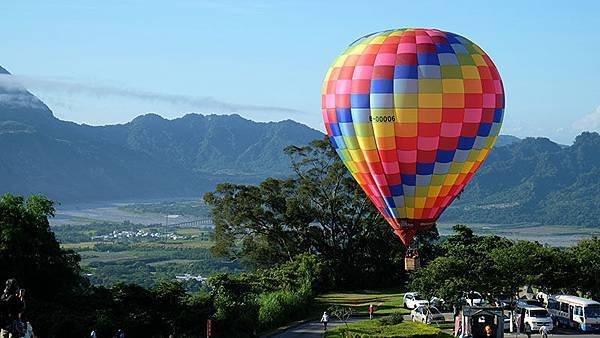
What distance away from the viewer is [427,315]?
32.3 meters

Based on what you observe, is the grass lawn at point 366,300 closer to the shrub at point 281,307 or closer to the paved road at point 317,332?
the shrub at point 281,307

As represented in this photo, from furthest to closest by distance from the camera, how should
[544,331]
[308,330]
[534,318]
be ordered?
1. [308,330]
2. [534,318]
3. [544,331]

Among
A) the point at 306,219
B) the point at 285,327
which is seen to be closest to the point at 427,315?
the point at 285,327

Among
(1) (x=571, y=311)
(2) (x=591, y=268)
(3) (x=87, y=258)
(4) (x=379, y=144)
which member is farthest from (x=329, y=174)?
(3) (x=87, y=258)

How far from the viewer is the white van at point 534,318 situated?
98.6 ft

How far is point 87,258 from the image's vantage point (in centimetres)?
12419

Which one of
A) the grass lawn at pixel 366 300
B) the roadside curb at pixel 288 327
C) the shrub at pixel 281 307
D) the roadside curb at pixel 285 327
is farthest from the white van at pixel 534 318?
the shrub at pixel 281 307

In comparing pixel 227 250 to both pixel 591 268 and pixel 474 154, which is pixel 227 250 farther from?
pixel 474 154

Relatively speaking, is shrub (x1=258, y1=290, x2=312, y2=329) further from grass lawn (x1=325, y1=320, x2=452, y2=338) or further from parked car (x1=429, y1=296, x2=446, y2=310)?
parked car (x1=429, y1=296, x2=446, y2=310)

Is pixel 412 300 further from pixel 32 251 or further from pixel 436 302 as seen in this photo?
pixel 32 251

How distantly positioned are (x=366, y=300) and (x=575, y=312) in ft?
42.7

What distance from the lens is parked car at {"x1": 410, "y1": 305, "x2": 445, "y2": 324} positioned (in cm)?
3228

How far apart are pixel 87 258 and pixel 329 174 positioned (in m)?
77.6

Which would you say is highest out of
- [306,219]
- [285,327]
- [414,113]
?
[414,113]
